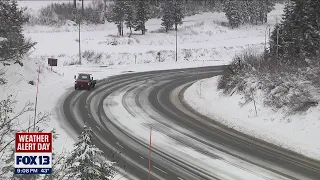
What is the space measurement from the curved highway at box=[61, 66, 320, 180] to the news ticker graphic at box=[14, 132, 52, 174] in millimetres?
2544

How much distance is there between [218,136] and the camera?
70.6 ft

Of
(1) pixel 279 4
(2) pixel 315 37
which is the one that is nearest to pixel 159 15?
(1) pixel 279 4

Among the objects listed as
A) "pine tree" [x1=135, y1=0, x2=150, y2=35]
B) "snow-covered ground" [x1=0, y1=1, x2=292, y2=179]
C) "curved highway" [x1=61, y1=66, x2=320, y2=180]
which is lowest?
"curved highway" [x1=61, y1=66, x2=320, y2=180]

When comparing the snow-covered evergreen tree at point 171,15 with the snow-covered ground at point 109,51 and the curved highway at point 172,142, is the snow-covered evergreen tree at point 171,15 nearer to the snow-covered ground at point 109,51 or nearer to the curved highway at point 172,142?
the snow-covered ground at point 109,51

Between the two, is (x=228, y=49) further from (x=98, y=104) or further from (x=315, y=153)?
(x=315, y=153)

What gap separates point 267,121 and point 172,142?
6.44m

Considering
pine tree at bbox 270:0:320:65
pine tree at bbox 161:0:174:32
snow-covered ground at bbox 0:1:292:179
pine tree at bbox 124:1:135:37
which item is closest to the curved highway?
snow-covered ground at bbox 0:1:292:179

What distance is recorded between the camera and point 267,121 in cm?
2328

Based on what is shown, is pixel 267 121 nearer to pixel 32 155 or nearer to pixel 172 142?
pixel 172 142

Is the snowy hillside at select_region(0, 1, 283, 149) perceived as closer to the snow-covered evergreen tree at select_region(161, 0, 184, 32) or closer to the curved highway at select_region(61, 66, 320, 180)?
the snow-covered evergreen tree at select_region(161, 0, 184, 32)

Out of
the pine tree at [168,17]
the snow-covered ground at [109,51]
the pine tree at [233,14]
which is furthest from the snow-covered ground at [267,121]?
the pine tree at [233,14]

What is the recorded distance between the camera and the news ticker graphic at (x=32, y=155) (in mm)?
7230

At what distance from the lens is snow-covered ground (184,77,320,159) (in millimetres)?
19906

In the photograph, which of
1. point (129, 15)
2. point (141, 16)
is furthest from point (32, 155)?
point (141, 16)
